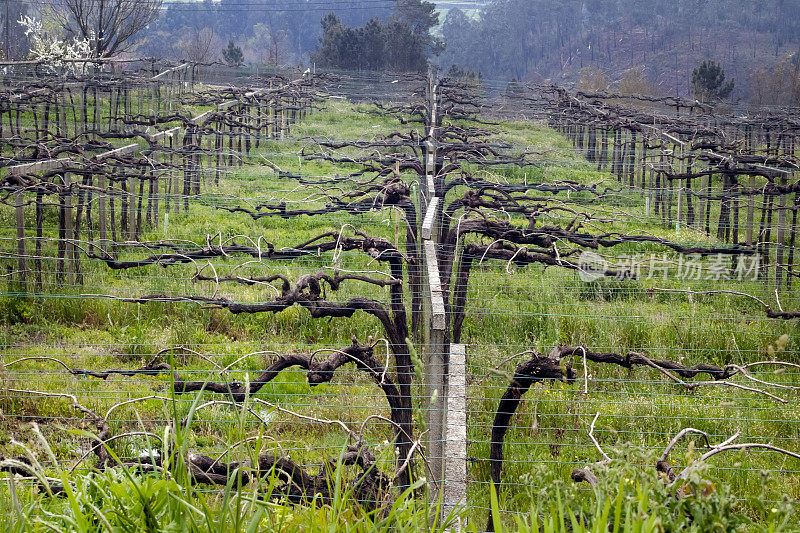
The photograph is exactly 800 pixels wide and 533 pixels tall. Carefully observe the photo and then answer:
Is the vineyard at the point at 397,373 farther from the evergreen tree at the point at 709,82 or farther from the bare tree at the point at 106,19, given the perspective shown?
the evergreen tree at the point at 709,82

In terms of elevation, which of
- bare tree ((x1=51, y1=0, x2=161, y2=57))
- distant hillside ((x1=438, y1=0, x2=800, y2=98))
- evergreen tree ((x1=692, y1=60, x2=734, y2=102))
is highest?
distant hillside ((x1=438, y1=0, x2=800, y2=98))

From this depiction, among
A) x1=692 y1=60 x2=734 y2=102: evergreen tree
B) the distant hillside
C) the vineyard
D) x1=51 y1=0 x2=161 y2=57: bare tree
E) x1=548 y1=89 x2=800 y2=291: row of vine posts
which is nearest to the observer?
the vineyard

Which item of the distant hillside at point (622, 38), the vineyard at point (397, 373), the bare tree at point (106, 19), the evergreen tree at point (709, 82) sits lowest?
the vineyard at point (397, 373)

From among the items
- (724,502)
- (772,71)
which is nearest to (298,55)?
(772,71)

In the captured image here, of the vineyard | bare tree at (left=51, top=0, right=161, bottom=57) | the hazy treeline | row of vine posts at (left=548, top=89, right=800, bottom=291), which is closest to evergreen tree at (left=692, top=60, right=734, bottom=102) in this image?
row of vine posts at (left=548, top=89, right=800, bottom=291)

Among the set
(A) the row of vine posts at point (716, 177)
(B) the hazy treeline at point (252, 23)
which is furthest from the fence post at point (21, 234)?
(B) the hazy treeline at point (252, 23)

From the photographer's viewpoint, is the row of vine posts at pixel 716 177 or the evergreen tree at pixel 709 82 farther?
the evergreen tree at pixel 709 82

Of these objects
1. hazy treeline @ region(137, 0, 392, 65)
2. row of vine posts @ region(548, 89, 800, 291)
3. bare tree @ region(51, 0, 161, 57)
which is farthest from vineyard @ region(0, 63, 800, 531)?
hazy treeline @ region(137, 0, 392, 65)

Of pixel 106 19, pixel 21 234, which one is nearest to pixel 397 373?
pixel 21 234

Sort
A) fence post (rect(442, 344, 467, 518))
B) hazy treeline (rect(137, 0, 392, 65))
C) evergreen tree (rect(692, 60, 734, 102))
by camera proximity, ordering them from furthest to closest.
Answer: hazy treeline (rect(137, 0, 392, 65)), evergreen tree (rect(692, 60, 734, 102)), fence post (rect(442, 344, 467, 518))

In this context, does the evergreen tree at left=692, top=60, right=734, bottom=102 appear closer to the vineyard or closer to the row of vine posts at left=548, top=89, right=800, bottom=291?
the row of vine posts at left=548, top=89, right=800, bottom=291

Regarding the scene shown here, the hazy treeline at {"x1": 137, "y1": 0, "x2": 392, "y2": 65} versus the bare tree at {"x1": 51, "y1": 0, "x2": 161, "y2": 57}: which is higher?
the hazy treeline at {"x1": 137, "y1": 0, "x2": 392, "y2": 65}

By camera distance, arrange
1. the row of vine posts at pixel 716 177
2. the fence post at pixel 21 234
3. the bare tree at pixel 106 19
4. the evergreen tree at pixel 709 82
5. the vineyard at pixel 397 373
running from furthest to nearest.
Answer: the evergreen tree at pixel 709 82 → the bare tree at pixel 106 19 → the row of vine posts at pixel 716 177 → the fence post at pixel 21 234 → the vineyard at pixel 397 373

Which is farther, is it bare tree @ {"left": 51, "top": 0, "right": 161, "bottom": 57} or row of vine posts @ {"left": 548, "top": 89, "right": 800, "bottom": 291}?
bare tree @ {"left": 51, "top": 0, "right": 161, "bottom": 57}
